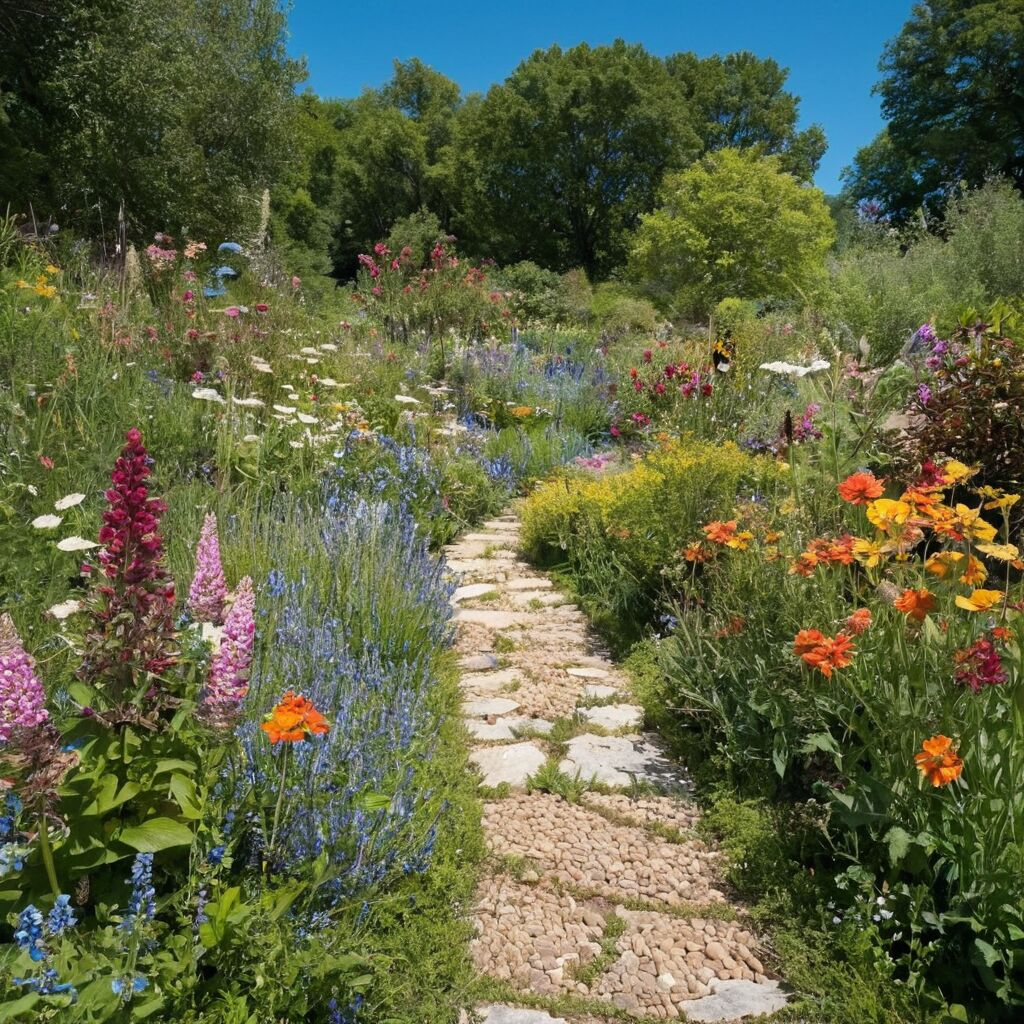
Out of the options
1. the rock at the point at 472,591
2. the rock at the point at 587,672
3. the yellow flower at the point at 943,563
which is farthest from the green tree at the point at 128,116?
the yellow flower at the point at 943,563

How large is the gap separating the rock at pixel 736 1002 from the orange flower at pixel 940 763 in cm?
64

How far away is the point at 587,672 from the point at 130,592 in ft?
7.84

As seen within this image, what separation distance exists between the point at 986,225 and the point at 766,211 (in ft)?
20.7

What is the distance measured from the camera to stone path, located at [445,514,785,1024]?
1.74m

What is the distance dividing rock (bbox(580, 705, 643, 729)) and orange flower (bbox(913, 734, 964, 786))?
144 centimetres

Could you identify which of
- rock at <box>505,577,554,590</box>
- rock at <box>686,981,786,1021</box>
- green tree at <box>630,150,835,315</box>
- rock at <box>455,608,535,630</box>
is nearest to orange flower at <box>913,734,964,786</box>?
rock at <box>686,981,786,1021</box>

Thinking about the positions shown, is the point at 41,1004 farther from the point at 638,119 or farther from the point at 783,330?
the point at 638,119

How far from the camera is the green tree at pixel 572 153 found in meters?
26.7

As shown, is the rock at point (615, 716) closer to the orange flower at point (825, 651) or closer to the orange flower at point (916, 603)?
the orange flower at point (825, 651)

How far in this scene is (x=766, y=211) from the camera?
57.9 ft

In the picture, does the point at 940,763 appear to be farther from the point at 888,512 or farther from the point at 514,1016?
the point at 514,1016

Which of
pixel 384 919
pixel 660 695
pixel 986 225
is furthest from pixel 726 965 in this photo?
pixel 986 225

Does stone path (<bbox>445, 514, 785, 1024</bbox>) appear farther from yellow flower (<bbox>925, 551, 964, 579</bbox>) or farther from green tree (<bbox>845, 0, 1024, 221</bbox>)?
green tree (<bbox>845, 0, 1024, 221</bbox>)

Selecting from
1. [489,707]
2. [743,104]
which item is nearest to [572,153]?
[743,104]
